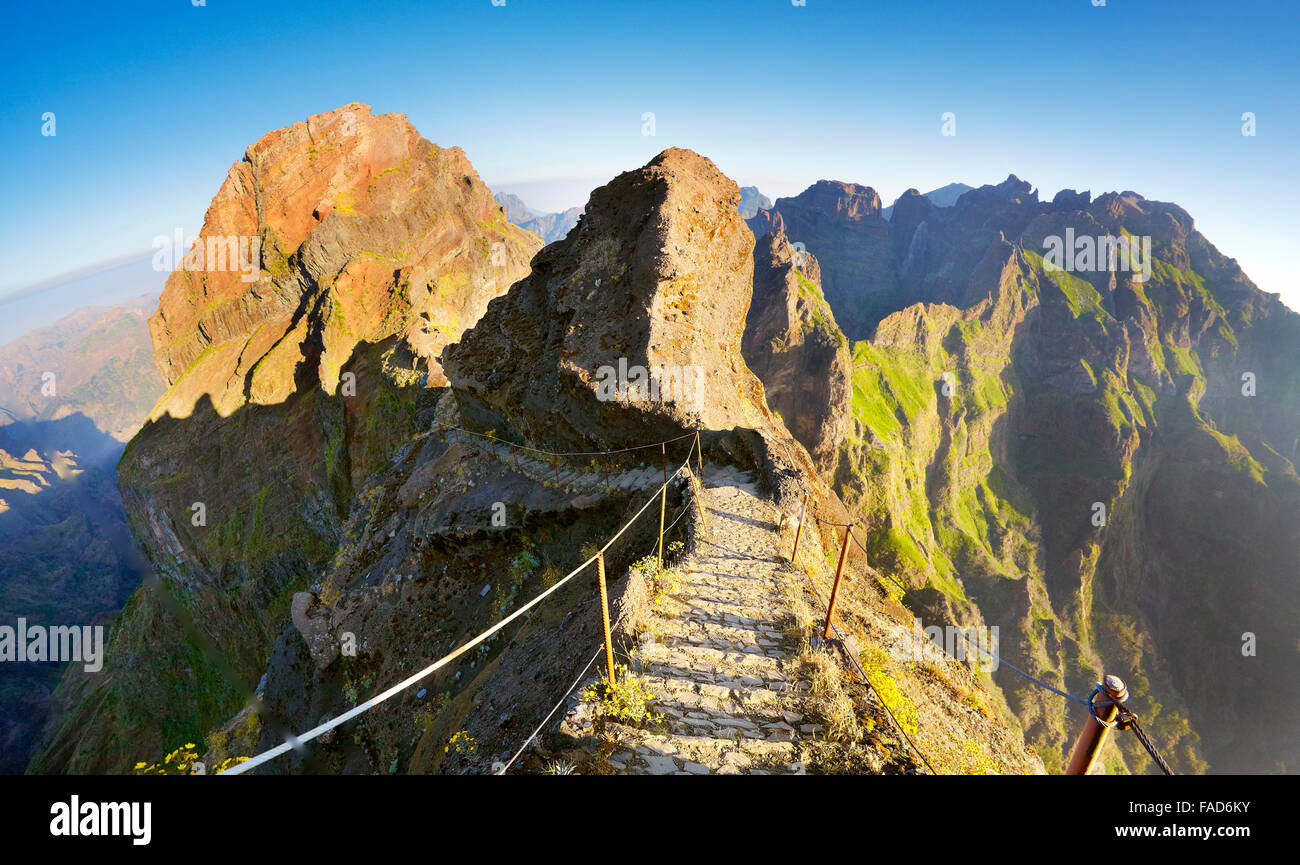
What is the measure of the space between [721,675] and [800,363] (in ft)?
224

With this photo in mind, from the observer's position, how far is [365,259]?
53.9 metres

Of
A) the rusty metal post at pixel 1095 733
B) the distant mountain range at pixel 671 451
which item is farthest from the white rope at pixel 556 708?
the rusty metal post at pixel 1095 733

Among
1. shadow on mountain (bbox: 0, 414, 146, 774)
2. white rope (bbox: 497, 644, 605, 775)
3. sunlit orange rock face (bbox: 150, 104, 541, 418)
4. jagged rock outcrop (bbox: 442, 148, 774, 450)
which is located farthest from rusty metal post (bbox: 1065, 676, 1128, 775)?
shadow on mountain (bbox: 0, 414, 146, 774)

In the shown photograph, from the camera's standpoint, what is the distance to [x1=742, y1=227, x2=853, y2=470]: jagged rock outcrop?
6794 cm

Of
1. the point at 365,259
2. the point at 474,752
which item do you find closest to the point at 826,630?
the point at 474,752

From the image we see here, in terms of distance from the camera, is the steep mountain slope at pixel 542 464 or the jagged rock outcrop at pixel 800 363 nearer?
the steep mountain slope at pixel 542 464

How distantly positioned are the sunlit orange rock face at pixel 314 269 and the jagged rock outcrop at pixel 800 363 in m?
38.2

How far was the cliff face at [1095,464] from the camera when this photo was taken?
68812 mm

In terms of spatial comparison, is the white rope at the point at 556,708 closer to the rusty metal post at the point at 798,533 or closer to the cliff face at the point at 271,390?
the rusty metal post at the point at 798,533

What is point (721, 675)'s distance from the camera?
6.25 meters

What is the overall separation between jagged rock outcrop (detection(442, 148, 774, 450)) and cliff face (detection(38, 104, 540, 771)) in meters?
18.6

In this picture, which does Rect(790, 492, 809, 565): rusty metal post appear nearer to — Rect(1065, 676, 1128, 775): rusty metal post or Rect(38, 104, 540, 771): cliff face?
Rect(1065, 676, 1128, 775): rusty metal post

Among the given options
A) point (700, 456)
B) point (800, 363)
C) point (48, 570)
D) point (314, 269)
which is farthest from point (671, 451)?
point (48, 570)
